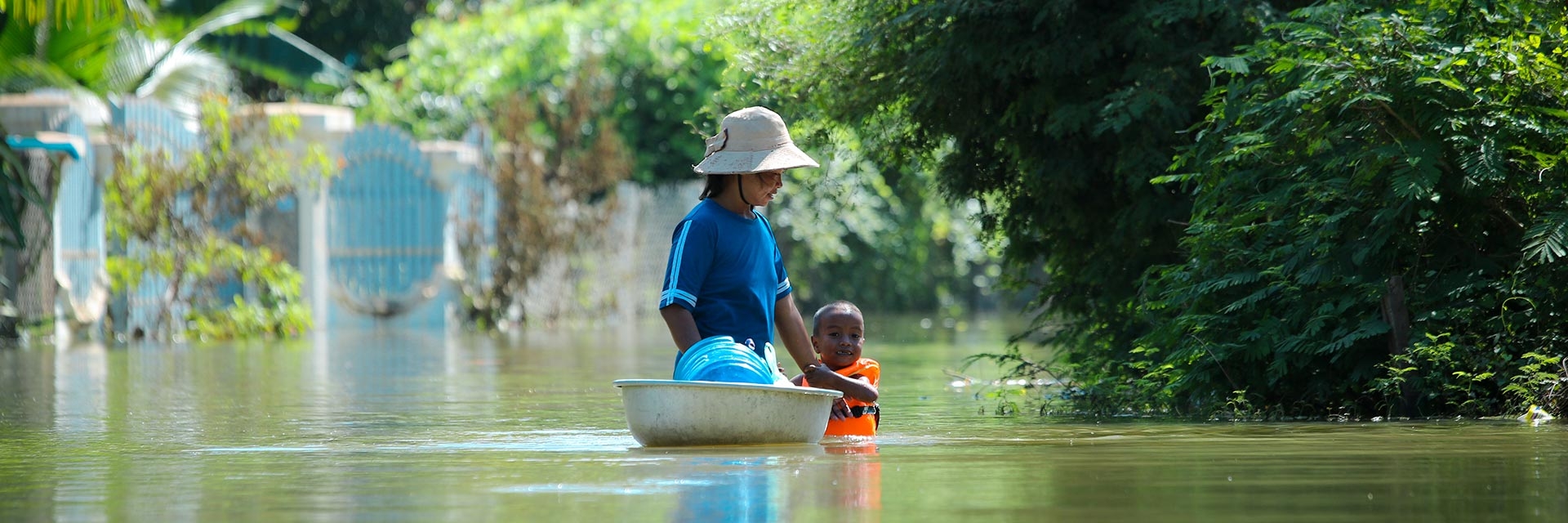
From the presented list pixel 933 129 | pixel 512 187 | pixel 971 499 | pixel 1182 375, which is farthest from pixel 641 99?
pixel 971 499

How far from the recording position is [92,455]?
7.42 m

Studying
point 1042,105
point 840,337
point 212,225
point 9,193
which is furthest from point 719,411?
point 212,225

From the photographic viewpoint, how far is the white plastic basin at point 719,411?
23.1ft

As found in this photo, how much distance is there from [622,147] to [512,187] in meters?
1.99

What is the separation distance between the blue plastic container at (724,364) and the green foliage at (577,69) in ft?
65.9

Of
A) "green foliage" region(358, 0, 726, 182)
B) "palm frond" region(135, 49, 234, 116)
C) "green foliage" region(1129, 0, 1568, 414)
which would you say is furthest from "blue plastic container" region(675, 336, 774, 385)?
"palm frond" region(135, 49, 234, 116)

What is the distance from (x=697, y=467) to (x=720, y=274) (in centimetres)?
118

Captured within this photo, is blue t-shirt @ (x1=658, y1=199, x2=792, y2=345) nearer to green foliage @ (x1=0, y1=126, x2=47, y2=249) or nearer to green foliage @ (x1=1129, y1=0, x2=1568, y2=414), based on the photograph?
green foliage @ (x1=1129, y1=0, x2=1568, y2=414)

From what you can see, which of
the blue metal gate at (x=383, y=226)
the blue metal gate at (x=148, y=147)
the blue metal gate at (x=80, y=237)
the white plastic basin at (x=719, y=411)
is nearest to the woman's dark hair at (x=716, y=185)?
the white plastic basin at (x=719, y=411)

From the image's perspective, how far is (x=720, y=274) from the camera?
7500mm

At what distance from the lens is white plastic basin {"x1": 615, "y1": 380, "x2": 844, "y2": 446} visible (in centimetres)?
703

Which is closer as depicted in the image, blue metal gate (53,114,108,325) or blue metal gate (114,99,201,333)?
blue metal gate (53,114,108,325)

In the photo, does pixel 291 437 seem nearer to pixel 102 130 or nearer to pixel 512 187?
pixel 102 130

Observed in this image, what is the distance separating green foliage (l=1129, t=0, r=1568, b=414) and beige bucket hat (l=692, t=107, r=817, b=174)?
2239mm
